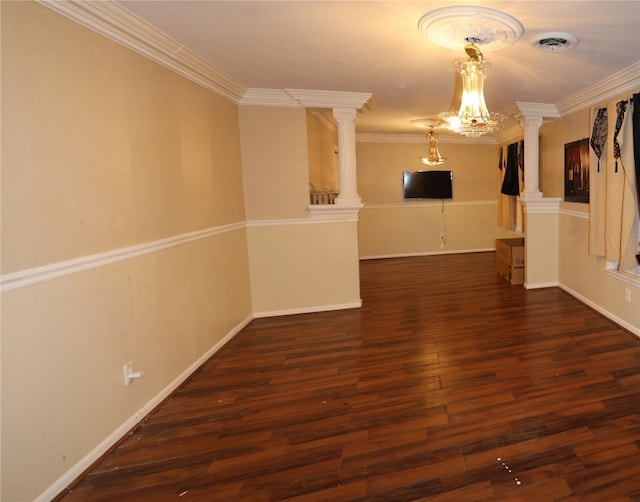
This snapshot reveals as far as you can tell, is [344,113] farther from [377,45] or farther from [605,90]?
[605,90]

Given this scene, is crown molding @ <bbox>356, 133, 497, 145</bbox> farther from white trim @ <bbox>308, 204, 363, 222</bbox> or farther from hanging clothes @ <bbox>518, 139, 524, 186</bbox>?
white trim @ <bbox>308, 204, 363, 222</bbox>

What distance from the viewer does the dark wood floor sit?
1.73m

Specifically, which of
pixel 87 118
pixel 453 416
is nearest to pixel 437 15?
pixel 87 118

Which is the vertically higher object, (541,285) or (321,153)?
(321,153)

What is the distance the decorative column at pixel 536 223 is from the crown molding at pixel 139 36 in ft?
11.9

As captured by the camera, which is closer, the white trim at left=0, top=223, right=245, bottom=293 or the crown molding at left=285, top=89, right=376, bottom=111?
the white trim at left=0, top=223, right=245, bottom=293

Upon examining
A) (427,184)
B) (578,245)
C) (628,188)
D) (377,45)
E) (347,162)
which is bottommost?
(578,245)

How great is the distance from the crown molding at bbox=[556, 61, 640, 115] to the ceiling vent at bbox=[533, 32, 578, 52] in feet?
3.08

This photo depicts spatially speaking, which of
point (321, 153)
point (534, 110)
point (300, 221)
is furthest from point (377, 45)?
point (534, 110)

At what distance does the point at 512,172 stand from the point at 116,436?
6.24 meters

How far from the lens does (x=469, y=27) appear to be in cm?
222

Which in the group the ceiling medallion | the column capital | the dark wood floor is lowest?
the dark wood floor

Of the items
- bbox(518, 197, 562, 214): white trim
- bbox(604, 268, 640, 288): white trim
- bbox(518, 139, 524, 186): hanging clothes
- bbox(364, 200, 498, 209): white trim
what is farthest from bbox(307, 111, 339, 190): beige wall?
bbox(604, 268, 640, 288): white trim

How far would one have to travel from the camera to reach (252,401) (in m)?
2.47
